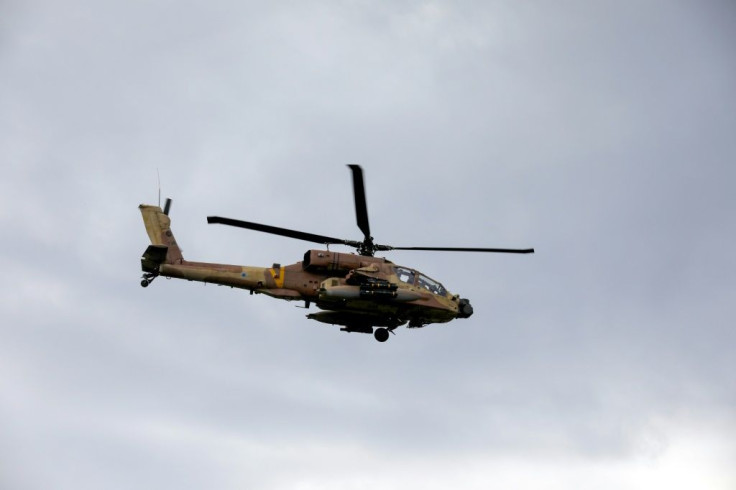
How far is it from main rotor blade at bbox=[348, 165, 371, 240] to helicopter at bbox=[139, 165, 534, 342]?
0.06 metres

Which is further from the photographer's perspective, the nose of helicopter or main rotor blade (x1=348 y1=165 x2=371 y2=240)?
the nose of helicopter

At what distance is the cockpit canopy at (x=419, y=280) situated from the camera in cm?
3906

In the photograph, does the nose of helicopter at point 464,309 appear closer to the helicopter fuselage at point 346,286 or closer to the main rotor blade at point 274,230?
the helicopter fuselage at point 346,286

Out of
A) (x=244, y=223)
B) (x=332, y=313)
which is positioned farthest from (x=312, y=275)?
(x=244, y=223)

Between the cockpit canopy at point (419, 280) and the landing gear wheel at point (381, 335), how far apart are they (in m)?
2.81

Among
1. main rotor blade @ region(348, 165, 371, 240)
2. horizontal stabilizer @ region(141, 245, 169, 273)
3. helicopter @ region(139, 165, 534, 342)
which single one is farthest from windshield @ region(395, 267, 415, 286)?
horizontal stabilizer @ region(141, 245, 169, 273)

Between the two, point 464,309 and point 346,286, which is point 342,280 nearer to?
point 346,286

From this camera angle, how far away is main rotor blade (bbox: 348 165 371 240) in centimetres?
3378

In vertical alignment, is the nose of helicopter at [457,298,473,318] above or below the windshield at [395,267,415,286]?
below

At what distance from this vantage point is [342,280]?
1479 inches

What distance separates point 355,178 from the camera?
34.1 meters

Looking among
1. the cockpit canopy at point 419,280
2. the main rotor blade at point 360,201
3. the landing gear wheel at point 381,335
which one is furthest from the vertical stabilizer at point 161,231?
the cockpit canopy at point 419,280

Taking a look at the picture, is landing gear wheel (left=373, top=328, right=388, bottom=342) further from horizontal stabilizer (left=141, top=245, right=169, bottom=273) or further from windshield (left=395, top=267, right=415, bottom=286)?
horizontal stabilizer (left=141, top=245, right=169, bottom=273)

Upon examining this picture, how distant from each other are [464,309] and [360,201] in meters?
8.61
